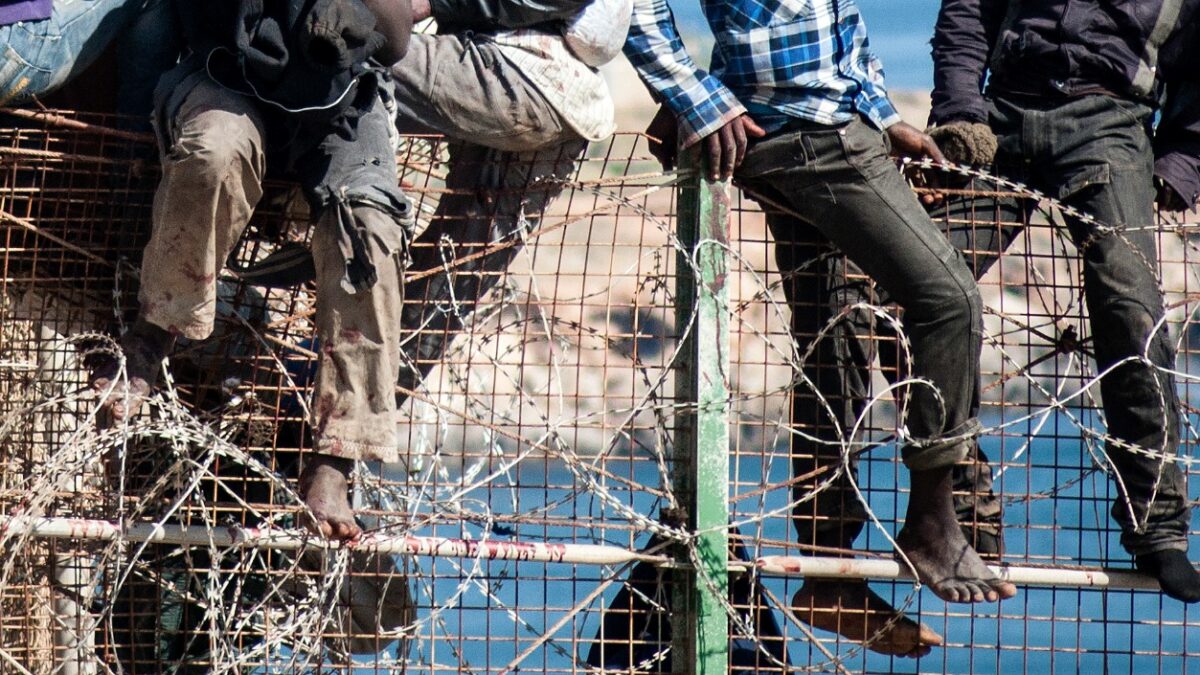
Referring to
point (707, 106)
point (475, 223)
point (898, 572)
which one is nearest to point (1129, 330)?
point (898, 572)

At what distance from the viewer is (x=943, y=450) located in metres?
3.91

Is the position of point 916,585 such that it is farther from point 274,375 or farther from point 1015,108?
point 274,375

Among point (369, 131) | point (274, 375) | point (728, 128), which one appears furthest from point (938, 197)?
point (274, 375)

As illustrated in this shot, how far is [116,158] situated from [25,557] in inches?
46.0

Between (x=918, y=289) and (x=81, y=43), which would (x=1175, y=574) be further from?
(x=81, y=43)

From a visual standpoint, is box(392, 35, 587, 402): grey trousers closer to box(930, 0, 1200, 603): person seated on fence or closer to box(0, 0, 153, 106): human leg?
box(0, 0, 153, 106): human leg

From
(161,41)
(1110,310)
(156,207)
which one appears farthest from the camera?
(1110,310)

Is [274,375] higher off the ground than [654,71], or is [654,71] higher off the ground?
[654,71]

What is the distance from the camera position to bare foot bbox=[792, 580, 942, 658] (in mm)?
4078

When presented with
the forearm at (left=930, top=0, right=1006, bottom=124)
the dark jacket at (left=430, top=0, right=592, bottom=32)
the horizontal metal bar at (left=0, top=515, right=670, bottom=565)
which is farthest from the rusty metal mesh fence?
the dark jacket at (left=430, top=0, right=592, bottom=32)

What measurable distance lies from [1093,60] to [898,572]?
1513 millimetres

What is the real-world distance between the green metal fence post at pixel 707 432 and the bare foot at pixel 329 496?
0.95 meters

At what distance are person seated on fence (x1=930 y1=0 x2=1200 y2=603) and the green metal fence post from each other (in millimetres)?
718

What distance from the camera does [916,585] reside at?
13.0 ft
